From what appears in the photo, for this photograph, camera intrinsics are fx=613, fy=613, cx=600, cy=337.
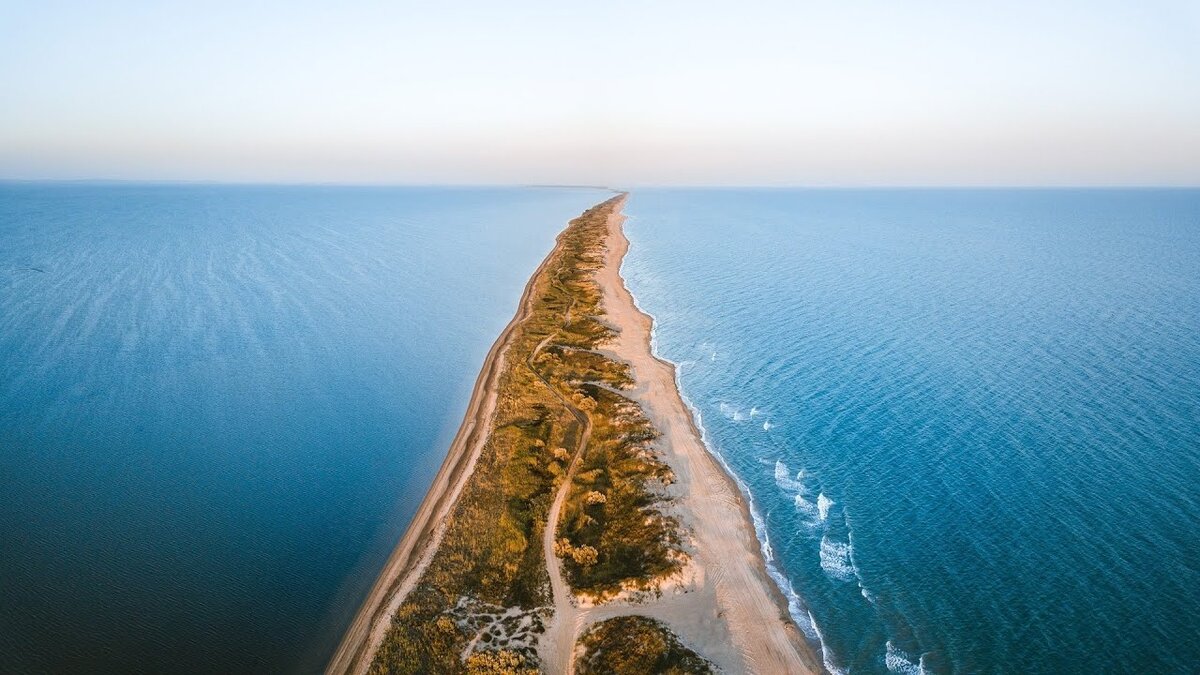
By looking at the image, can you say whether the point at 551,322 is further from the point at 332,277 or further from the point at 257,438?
the point at 332,277

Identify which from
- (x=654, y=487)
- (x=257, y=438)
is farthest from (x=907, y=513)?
(x=257, y=438)

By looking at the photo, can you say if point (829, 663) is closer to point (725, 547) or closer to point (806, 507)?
point (725, 547)

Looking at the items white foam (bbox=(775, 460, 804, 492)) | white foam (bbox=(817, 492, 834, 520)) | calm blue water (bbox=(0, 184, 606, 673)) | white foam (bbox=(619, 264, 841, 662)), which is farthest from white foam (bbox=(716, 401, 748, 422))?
calm blue water (bbox=(0, 184, 606, 673))

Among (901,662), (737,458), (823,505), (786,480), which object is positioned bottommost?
(901,662)

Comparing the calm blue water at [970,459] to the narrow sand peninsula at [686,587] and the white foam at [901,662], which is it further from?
the narrow sand peninsula at [686,587]

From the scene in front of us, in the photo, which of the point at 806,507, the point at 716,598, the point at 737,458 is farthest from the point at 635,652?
the point at 737,458

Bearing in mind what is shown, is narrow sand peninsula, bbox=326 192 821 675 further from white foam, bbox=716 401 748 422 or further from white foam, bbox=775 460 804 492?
white foam, bbox=716 401 748 422
